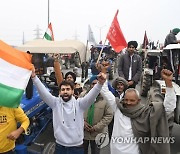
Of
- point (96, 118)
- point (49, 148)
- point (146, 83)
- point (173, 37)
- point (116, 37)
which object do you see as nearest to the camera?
point (96, 118)

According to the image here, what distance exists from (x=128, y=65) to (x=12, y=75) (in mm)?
3285

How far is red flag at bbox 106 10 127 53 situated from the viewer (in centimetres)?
638

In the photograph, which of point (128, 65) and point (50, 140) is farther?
point (128, 65)

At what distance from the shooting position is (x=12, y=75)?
10.2 feet

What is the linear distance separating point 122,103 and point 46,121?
7.57ft

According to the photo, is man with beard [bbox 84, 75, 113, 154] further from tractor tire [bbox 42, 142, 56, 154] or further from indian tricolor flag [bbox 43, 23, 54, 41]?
indian tricolor flag [bbox 43, 23, 54, 41]

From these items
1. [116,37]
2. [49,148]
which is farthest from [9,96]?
[116,37]

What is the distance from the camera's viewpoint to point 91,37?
46.8 ft

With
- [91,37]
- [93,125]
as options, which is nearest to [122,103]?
[93,125]

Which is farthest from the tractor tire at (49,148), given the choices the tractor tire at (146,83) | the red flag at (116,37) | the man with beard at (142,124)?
the tractor tire at (146,83)

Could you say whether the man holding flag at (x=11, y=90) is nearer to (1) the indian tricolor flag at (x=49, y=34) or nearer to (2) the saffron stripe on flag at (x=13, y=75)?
(2) the saffron stripe on flag at (x=13, y=75)

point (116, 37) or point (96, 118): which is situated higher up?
point (116, 37)

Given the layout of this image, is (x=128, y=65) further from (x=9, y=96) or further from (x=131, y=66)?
(x=9, y=96)

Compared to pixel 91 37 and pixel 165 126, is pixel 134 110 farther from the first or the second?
pixel 91 37
